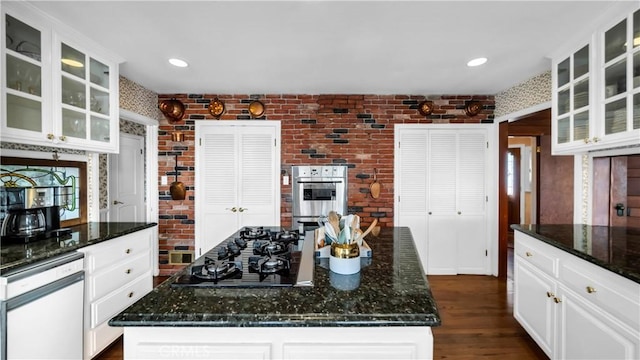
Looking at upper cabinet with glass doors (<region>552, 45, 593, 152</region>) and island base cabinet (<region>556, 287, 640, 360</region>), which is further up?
upper cabinet with glass doors (<region>552, 45, 593, 152</region>)

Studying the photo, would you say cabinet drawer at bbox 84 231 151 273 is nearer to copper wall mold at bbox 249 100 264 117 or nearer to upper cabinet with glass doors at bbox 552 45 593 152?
copper wall mold at bbox 249 100 264 117

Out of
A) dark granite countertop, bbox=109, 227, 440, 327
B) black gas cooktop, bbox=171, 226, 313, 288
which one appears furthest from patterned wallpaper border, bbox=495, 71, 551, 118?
black gas cooktop, bbox=171, 226, 313, 288

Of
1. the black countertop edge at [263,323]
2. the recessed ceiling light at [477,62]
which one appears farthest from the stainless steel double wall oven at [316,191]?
the black countertop edge at [263,323]

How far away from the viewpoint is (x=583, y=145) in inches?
80.6

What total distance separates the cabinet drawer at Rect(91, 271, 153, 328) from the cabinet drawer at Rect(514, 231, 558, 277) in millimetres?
2973

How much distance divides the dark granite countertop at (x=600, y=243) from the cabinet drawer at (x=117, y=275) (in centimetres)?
292

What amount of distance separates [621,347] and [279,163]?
10.1ft

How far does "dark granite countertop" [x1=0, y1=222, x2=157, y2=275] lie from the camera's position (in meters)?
1.51

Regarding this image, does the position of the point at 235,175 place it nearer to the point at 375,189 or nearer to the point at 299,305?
the point at 375,189

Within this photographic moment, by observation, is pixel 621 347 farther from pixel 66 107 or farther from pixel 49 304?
pixel 66 107

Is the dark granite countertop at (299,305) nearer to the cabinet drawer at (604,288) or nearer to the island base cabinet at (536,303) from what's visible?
the cabinet drawer at (604,288)

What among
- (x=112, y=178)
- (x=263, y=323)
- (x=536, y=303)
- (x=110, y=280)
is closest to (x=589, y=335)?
(x=536, y=303)

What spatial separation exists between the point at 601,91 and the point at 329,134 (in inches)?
95.3

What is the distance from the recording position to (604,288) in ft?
4.72
